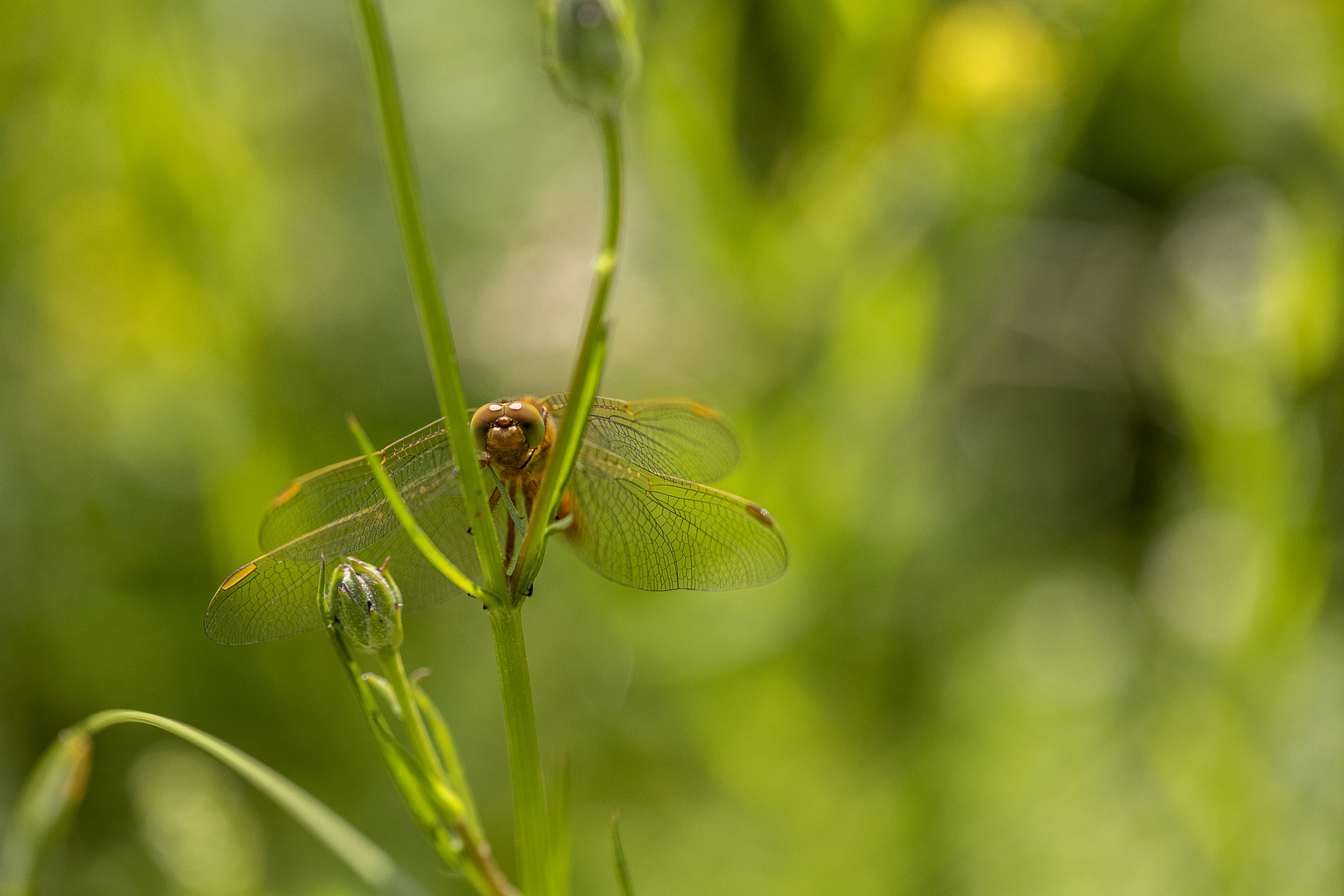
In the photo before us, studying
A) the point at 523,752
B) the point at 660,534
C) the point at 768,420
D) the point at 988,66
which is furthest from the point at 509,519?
the point at 988,66

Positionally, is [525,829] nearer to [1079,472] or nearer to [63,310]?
[63,310]

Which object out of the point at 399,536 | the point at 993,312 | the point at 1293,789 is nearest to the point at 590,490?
the point at 399,536

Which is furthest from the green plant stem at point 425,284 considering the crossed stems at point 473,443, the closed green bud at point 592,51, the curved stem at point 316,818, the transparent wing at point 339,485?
the transparent wing at point 339,485

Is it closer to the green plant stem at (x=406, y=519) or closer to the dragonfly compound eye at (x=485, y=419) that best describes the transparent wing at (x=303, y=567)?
the dragonfly compound eye at (x=485, y=419)

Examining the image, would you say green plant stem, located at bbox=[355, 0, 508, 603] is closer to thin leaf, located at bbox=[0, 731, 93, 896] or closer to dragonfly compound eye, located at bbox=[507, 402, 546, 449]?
dragonfly compound eye, located at bbox=[507, 402, 546, 449]

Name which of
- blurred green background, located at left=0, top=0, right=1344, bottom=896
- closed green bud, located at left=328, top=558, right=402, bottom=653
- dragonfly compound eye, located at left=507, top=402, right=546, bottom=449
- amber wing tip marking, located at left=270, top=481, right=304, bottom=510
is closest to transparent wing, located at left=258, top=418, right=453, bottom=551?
amber wing tip marking, located at left=270, top=481, right=304, bottom=510

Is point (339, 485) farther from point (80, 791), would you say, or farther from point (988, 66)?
point (988, 66)
